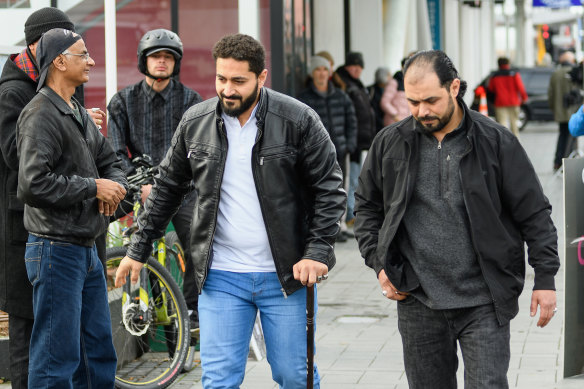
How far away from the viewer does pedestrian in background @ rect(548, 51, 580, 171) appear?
18.8 m

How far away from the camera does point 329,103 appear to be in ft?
38.2

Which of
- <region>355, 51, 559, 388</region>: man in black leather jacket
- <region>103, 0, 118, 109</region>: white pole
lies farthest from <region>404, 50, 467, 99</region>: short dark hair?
<region>103, 0, 118, 109</region>: white pole

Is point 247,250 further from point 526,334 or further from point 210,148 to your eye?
point 526,334

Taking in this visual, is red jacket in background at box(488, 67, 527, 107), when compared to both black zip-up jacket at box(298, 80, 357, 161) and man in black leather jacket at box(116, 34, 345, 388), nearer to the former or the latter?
black zip-up jacket at box(298, 80, 357, 161)

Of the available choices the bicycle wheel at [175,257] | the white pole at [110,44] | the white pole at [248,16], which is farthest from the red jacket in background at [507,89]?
the bicycle wheel at [175,257]

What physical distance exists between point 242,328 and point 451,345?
833 mm

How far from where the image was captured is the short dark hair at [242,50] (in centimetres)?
425

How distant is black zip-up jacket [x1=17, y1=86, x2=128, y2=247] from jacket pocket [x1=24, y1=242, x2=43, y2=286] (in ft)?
0.19

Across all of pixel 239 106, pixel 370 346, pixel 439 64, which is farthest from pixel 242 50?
pixel 370 346

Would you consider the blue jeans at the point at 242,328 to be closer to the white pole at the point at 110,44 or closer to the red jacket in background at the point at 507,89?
the white pole at the point at 110,44

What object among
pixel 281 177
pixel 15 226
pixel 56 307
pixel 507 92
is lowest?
pixel 56 307

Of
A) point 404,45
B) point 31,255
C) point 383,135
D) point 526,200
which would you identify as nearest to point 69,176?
point 31,255

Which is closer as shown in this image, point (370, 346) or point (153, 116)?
point (153, 116)

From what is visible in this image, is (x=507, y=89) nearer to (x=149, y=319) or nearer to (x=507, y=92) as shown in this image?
(x=507, y=92)
